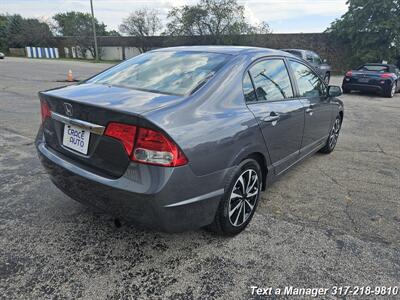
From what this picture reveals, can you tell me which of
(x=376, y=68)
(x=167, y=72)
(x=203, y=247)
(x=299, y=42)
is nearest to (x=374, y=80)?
(x=376, y=68)

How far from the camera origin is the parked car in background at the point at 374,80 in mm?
12125

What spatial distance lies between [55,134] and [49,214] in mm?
930

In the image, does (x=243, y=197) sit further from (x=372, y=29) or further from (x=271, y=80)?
(x=372, y=29)

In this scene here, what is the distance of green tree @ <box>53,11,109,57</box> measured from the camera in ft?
174

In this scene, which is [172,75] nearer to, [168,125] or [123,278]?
[168,125]

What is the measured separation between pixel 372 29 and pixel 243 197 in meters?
26.0

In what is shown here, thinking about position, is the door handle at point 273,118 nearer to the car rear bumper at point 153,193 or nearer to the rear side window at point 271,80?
the rear side window at point 271,80

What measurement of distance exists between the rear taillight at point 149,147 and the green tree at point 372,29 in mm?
25903

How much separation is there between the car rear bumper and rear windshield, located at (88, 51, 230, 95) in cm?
71

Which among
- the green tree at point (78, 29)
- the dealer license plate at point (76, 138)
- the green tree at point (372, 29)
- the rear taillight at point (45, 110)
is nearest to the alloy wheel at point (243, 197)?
the dealer license plate at point (76, 138)

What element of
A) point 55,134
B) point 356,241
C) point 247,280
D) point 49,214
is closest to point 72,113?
point 55,134

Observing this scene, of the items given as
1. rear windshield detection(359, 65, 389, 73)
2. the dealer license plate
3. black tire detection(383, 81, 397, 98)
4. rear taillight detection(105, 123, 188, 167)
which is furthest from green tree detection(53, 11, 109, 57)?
rear taillight detection(105, 123, 188, 167)

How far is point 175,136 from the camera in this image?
204 centimetres

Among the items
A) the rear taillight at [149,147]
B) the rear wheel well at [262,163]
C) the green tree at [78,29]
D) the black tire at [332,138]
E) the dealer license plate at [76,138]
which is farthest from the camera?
the green tree at [78,29]
